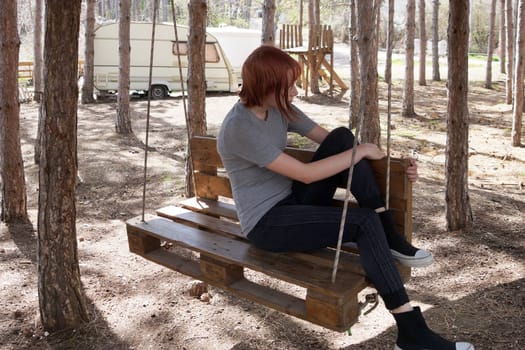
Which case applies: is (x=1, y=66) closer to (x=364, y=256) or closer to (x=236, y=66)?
(x=364, y=256)

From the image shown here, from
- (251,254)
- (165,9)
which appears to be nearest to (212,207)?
(251,254)

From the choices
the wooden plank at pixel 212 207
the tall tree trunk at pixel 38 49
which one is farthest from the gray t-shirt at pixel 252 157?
the tall tree trunk at pixel 38 49

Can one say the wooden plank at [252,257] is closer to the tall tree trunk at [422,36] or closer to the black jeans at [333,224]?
the black jeans at [333,224]

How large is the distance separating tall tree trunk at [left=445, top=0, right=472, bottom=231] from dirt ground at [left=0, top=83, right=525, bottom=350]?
0.73 ft

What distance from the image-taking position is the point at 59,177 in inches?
129

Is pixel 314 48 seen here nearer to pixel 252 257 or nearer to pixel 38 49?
pixel 38 49

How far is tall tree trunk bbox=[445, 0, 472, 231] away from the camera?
15.8 feet

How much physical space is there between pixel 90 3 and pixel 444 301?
40.8 ft

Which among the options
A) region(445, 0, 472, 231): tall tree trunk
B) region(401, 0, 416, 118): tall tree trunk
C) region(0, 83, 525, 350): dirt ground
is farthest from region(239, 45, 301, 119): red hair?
region(401, 0, 416, 118): tall tree trunk

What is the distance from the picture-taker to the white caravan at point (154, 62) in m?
16.4

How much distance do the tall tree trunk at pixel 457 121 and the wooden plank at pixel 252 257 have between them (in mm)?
2770

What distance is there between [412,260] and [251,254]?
77cm

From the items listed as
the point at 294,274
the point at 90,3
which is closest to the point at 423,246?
the point at 294,274

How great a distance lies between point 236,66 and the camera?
1916cm
